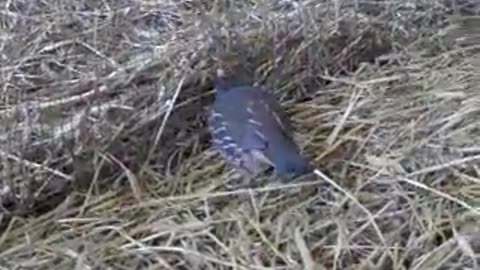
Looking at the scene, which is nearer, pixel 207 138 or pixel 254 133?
pixel 254 133

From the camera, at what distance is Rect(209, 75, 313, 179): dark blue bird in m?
2.09

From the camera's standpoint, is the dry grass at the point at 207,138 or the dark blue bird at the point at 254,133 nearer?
the dry grass at the point at 207,138

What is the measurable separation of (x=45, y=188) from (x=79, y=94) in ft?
0.93

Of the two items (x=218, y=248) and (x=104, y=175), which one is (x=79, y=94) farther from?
(x=218, y=248)

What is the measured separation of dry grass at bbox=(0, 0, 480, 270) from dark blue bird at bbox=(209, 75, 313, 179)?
0.05 m

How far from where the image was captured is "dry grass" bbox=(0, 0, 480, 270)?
1987 millimetres

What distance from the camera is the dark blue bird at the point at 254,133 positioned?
2090 millimetres

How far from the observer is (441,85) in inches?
96.7

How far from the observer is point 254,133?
213cm

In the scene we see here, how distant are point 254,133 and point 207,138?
22 centimetres

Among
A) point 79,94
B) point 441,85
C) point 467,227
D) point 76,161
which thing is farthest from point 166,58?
point 467,227

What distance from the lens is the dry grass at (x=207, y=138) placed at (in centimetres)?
199

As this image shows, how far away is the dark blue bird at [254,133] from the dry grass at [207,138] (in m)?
0.05

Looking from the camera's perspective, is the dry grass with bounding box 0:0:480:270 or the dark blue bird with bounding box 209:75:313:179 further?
the dark blue bird with bounding box 209:75:313:179
